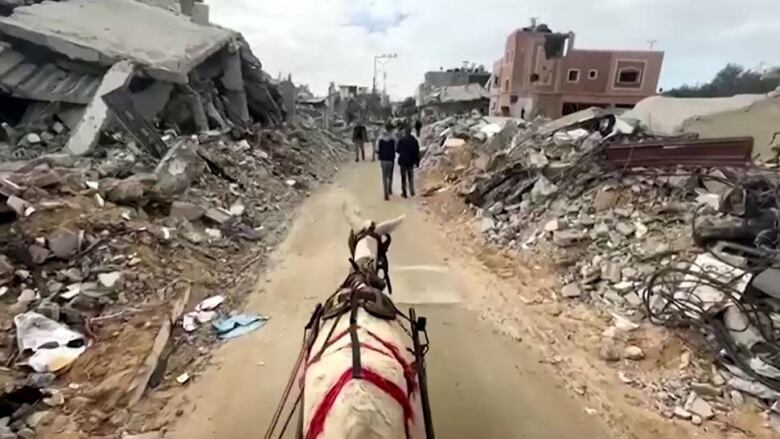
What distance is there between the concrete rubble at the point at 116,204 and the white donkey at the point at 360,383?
2.27 meters

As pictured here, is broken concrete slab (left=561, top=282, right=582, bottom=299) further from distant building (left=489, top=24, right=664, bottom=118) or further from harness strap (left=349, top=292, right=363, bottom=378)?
distant building (left=489, top=24, right=664, bottom=118)

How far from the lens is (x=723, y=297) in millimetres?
4789

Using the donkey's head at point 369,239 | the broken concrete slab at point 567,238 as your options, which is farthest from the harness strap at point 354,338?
the broken concrete slab at point 567,238

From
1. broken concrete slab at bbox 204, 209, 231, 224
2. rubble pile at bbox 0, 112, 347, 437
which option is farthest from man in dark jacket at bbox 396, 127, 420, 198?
broken concrete slab at bbox 204, 209, 231, 224

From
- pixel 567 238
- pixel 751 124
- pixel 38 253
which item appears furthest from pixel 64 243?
pixel 751 124

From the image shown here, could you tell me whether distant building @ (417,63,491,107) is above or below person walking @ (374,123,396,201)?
above

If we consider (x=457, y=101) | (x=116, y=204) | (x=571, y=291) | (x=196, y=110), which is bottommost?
(x=571, y=291)

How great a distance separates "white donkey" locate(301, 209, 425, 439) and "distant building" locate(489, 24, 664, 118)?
2446cm

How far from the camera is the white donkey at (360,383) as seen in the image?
1788mm

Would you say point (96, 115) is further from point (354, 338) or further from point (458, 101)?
point (458, 101)

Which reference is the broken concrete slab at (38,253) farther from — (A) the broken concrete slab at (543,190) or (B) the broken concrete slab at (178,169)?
(A) the broken concrete slab at (543,190)

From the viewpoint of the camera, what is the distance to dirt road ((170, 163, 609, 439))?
3828mm

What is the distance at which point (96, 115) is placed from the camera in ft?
30.9

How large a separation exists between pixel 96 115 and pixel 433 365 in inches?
325
